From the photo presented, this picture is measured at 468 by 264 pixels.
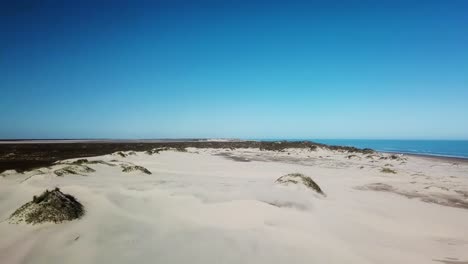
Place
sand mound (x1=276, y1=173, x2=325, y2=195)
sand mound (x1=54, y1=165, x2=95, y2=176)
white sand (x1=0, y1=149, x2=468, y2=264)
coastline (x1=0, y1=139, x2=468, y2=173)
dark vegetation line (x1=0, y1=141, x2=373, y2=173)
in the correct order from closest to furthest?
white sand (x1=0, y1=149, x2=468, y2=264) < sand mound (x1=276, y1=173, x2=325, y2=195) < sand mound (x1=54, y1=165, x2=95, y2=176) < dark vegetation line (x1=0, y1=141, x2=373, y2=173) < coastline (x1=0, y1=139, x2=468, y2=173)

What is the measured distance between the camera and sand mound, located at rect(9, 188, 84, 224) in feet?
15.4

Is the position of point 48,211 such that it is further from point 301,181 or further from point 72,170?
point 301,181

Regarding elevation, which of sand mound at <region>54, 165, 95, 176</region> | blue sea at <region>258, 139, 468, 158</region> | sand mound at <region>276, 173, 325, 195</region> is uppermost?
sand mound at <region>54, 165, 95, 176</region>

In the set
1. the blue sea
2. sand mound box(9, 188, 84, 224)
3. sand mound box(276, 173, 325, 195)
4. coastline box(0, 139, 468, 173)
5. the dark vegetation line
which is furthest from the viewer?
the blue sea

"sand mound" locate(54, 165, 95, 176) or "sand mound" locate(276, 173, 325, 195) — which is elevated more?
"sand mound" locate(54, 165, 95, 176)

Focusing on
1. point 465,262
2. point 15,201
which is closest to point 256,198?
point 465,262

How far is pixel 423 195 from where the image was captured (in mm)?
9922

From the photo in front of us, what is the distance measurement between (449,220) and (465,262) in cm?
290

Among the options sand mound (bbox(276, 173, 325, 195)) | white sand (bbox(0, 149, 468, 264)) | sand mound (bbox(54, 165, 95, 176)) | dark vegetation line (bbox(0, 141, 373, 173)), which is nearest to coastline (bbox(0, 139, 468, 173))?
dark vegetation line (bbox(0, 141, 373, 173))

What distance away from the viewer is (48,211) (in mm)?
4812

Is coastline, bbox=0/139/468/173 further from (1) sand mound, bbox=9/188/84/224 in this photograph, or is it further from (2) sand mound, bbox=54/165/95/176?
(1) sand mound, bbox=9/188/84/224

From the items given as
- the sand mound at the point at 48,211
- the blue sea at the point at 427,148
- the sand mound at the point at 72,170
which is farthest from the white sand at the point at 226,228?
the blue sea at the point at 427,148

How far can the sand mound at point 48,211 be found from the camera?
4.69 m

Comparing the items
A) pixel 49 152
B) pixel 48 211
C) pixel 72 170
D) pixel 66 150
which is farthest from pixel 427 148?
pixel 48 211
